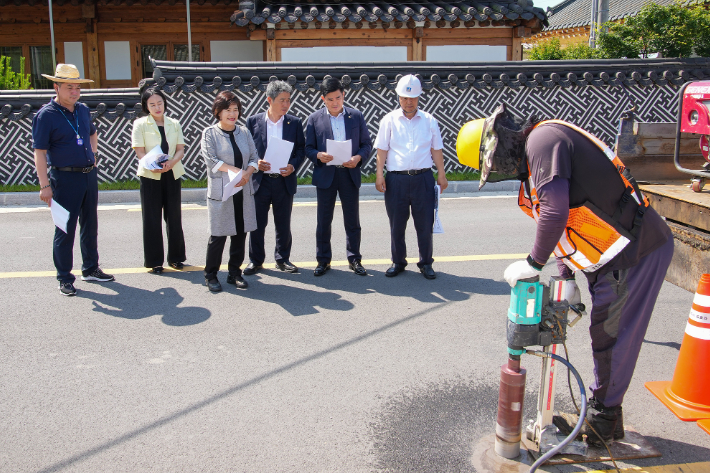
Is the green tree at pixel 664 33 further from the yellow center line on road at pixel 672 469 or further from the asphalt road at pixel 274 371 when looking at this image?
the yellow center line on road at pixel 672 469

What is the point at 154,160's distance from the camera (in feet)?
20.5

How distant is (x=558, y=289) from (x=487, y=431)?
953mm

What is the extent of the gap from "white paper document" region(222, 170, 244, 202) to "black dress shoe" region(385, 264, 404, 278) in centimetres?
168

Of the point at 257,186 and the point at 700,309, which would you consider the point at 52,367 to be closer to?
the point at 257,186

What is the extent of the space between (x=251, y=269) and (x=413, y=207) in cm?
172

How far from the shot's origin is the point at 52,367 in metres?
4.32

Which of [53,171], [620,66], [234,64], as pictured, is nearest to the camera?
[53,171]

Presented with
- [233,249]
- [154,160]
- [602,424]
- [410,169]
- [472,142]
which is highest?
[472,142]

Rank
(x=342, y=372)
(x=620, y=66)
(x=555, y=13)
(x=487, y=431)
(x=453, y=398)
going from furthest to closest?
1. (x=555, y=13)
2. (x=620, y=66)
3. (x=342, y=372)
4. (x=453, y=398)
5. (x=487, y=431)

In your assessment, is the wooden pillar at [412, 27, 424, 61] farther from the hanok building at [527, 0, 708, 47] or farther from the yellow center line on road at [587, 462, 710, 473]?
the hanok building at [527, 0, 708, 47]

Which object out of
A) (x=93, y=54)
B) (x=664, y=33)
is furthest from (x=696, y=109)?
(x=93, y=54)

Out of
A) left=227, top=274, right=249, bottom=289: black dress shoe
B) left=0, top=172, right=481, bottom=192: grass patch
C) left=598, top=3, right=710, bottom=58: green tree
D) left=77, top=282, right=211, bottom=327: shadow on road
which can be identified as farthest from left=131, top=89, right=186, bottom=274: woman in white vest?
left=598, top=3, right=710, bottom=58: green tree

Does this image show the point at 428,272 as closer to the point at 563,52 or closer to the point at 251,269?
the point at 251,269

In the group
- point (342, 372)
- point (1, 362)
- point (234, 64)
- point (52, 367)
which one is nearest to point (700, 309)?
point (342, 372)
